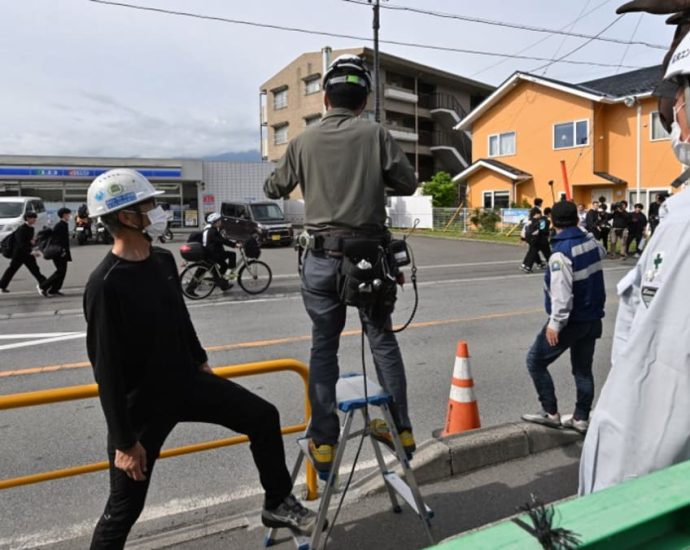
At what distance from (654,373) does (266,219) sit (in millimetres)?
23586

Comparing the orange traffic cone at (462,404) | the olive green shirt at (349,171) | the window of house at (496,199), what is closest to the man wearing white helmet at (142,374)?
the olive green shirt at (349,171)

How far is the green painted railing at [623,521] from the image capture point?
37.9 inches

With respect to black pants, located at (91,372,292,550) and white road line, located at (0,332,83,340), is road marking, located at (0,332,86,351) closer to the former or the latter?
white road line, located at (0,332,83,340)

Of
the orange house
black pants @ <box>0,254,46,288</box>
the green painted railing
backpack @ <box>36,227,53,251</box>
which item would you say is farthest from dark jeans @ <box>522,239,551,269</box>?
the green painted railing

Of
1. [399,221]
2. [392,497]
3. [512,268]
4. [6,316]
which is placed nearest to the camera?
[392,497]

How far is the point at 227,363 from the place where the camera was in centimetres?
636

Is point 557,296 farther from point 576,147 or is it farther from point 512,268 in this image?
point 576,147

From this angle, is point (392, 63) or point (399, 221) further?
point (392, 63)

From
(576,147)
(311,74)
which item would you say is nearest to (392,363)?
(576,147)

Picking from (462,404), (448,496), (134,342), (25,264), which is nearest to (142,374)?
(134,342)

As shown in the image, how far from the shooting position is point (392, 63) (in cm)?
4269

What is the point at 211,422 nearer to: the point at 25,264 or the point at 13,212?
the point at 25,264

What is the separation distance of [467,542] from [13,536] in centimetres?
303

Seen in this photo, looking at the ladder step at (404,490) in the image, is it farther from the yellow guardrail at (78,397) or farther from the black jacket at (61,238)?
the black jacket at (61,238)
